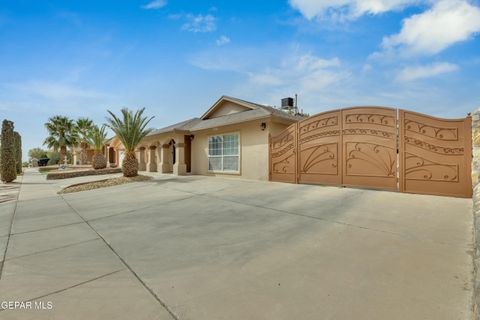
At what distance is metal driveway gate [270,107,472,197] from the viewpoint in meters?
6.29

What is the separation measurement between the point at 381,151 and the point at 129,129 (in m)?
13.6

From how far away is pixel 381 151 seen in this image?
24.7 feet

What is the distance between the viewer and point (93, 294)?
2.27 metres

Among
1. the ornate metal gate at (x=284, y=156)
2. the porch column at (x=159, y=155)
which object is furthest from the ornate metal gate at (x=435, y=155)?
the porch column at (x=159, y=155)

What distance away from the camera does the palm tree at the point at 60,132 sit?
35.7 m

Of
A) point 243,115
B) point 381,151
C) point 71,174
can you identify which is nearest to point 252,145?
point 243,115

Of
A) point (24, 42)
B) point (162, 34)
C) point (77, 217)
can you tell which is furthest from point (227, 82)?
point (77, 217)

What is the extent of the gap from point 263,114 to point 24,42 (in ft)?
36.0

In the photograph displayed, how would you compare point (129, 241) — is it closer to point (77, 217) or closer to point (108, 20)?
point (77, 217)

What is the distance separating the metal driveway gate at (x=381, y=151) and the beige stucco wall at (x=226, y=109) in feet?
15.9

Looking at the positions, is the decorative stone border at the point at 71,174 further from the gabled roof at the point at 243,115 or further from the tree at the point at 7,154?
the gabled roof at the point at 243,115

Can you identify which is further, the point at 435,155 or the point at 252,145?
the point at 252,145

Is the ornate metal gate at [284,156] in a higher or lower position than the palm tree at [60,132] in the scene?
lower

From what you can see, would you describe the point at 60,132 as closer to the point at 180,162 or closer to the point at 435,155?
the point at 180,162
